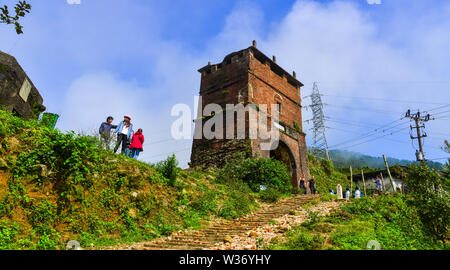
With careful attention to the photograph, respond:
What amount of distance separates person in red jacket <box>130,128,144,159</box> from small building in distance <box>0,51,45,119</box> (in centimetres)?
364

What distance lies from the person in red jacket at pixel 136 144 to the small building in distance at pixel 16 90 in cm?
364

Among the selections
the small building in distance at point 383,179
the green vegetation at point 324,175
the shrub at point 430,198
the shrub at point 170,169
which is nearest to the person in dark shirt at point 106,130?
the shrub at point 170,169

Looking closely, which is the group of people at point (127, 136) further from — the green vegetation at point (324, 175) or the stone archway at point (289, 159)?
the green vegetation at point (324, 175)

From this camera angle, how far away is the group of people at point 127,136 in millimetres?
9977

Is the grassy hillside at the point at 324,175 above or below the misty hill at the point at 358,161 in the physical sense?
below

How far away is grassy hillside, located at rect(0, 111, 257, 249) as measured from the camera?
580cm

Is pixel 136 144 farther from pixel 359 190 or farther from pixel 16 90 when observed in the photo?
pixel 359 190

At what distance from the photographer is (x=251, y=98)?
18109 millimetres

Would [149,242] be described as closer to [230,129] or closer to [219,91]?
[230,129]

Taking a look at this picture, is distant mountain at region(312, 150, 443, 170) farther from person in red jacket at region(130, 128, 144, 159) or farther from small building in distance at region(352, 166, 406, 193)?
person in red jacket at region(130, 128, 144, 159)

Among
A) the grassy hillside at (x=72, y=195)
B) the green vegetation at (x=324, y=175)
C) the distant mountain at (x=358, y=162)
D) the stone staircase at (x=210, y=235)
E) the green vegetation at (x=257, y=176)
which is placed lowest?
the stone staircase at (x=210, y=235)

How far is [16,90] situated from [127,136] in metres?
4.02

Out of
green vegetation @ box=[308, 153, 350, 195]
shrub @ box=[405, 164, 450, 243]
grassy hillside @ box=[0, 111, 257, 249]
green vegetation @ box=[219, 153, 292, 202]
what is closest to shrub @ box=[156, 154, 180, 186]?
grassy hillside @ box=[0, 111, 257, 249]
